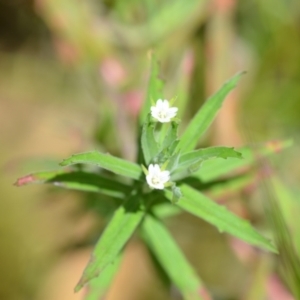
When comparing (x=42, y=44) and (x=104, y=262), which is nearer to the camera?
(x=104, y=262)

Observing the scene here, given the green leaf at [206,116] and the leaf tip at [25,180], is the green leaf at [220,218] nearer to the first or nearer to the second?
A: the green leaf at [206,116]

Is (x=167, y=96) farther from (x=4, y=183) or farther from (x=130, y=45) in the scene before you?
(x=4, y=183)

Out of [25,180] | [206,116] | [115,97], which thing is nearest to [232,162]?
[206,116]

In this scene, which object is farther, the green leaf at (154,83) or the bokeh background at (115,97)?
the bokeh background at (115,97)

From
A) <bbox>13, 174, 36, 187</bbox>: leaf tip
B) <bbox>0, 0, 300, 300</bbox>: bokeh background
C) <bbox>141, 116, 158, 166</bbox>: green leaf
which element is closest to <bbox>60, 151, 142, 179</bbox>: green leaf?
<bbox>141, 116, 158, 166</bbox>: green leaf

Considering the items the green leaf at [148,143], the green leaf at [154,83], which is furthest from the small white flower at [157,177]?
the green leaf at [154,83]

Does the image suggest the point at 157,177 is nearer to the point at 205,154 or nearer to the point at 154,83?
the point at 205,154

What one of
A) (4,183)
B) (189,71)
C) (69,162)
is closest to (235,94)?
(189,71)
